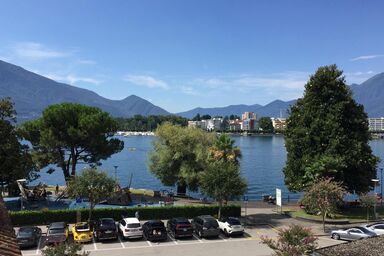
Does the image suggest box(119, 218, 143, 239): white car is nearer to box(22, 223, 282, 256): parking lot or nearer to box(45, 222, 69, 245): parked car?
box(22, 223, 282, 256): parking lot

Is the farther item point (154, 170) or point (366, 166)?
point (154, 170)

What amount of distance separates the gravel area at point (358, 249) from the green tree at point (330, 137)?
25277mm

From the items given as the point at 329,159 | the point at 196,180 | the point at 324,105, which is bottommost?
the point at 196,180

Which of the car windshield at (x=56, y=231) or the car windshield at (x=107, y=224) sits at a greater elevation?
the car windshield at (x=107, y=224)

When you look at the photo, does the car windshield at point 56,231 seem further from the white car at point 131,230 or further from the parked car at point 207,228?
the parked car at point 207,228

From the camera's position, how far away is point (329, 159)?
4053cm

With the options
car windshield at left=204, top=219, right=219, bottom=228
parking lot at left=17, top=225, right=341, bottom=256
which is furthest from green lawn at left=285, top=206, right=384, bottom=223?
car windshield at left=204, top=219, right=219, bottom=228

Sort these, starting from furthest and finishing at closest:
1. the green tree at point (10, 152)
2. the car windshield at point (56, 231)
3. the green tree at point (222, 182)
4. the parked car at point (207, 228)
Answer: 1. the green tree at point (10, 152)
2. the green tree at point (222, 182)
3. the parked car at point (207, 228)
4. the car windshield at point (56, 231)

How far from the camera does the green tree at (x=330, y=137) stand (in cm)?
4203

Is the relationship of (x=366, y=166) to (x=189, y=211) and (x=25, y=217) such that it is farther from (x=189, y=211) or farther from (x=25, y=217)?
(x=25, y=217)

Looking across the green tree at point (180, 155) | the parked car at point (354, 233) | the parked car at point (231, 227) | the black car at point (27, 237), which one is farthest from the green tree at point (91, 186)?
the parked car at point (354, 233)

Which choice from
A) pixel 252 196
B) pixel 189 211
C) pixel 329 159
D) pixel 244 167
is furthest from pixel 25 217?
pixel 244 167

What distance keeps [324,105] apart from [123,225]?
24.7 m

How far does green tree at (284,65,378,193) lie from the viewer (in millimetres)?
42031
